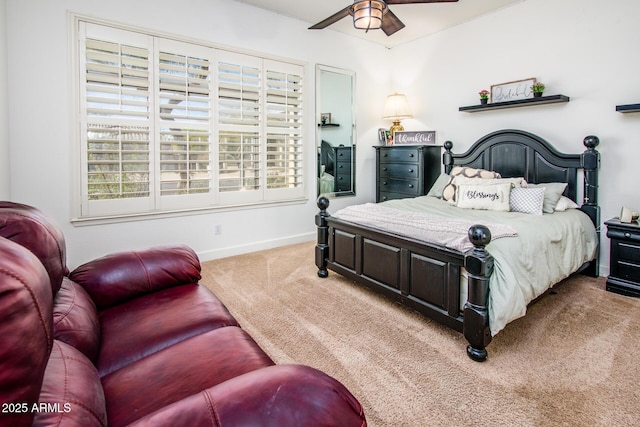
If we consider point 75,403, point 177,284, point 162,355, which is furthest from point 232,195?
point 75,403

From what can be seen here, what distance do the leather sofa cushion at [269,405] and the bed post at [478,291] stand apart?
1421mm

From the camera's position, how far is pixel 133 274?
1707 mm

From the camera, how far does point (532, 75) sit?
3846 millimetres

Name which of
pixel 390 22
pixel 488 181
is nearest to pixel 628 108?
pixel 488 181

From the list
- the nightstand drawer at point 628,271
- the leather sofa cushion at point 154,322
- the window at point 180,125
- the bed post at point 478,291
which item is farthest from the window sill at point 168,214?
the nightstand drawer at point 628,271

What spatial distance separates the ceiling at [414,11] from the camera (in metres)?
3.93

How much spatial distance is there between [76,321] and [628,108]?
4197 millimetres

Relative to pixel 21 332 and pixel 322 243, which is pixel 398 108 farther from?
pixel 21 332

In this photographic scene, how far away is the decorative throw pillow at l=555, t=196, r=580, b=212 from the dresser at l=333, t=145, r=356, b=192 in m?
2.63

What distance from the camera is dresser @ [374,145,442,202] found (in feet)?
15.0

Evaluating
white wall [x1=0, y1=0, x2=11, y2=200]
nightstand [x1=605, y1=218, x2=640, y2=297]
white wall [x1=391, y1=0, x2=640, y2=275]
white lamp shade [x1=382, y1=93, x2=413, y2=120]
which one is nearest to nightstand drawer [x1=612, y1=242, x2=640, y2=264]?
nightstand [x1=605, y1=218, x2=640, y2=297]

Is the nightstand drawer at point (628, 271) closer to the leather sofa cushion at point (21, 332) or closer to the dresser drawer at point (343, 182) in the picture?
the dresser drawer at point (343, 182)

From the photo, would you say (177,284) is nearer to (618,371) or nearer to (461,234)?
(461,234)

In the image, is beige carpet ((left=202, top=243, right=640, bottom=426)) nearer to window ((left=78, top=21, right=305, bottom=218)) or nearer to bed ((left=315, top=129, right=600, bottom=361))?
bed ((left=315, top=129, right=600, bottom=361))
